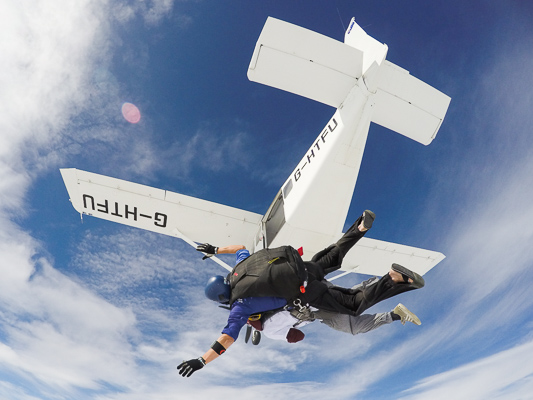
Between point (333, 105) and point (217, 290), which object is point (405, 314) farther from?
point (333, 105)

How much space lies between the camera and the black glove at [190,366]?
2952 mm

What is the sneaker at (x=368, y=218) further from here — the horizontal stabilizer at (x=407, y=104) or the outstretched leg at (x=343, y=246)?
the horizontal stabilizer at (x=407, y=104)

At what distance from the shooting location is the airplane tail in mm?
5590

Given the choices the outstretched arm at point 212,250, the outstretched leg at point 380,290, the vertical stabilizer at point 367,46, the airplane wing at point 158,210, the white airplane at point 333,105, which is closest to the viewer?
the outstretched leg at point 380,290

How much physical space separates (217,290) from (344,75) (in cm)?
460

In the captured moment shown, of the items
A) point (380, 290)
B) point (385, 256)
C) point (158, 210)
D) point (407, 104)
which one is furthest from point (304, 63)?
point (385, 256)

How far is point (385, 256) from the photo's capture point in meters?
8.74

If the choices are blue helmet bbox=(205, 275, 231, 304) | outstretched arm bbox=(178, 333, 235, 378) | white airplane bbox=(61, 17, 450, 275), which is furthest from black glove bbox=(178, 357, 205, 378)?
white airplane bbox=(61, 17, 450, 275)

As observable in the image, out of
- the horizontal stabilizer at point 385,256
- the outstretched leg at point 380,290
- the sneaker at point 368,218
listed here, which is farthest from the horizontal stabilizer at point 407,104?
the outstretched leg at point 380,290

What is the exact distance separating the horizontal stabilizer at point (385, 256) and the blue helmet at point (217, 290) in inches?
213

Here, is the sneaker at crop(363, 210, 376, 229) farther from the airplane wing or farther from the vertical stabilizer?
the airplane wing

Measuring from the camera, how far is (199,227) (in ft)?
26.7

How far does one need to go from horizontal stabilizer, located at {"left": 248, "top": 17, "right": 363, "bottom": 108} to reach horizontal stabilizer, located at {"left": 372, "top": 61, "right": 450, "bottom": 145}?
1.93 ft

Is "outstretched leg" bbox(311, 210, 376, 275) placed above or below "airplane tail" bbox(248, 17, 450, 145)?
below
